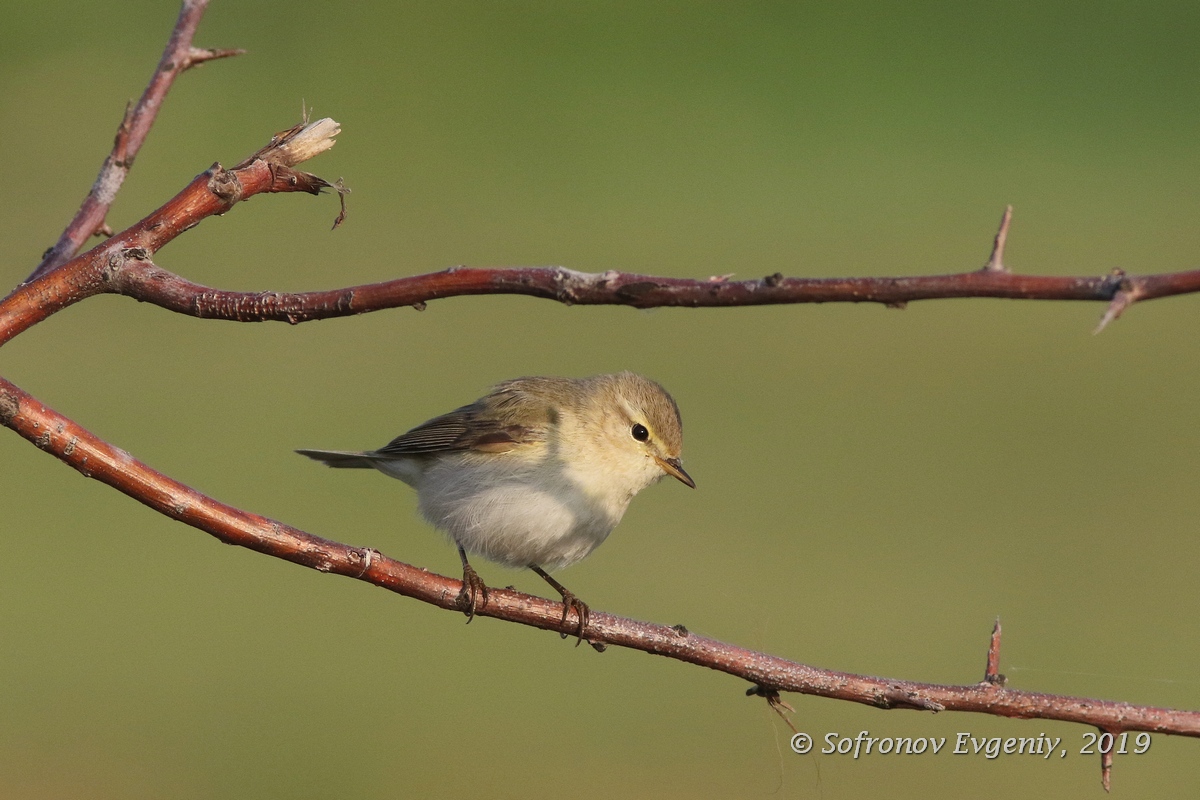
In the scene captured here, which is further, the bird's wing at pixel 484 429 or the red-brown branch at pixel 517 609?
the bird's wing at pixel 484 429

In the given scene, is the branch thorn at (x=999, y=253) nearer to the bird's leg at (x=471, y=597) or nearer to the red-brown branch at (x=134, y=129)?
the bird's leg at (x=471, y=597)

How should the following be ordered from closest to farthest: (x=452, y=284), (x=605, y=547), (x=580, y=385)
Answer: (x=452, y=284) < (x=580, y=385) < (x=605, y=547)

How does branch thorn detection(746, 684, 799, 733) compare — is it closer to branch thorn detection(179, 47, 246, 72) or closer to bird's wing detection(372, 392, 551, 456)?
bird's wing detection(372, 392, 551, 456)

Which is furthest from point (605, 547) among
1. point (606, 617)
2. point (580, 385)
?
point (606, 617)

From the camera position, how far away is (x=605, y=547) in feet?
35.0

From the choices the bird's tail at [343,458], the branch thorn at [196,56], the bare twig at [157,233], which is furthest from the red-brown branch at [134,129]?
the bird's tail at [343,458]

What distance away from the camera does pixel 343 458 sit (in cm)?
381

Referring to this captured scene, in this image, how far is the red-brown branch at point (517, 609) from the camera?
182 centimetres

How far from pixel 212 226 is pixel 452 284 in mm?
15383

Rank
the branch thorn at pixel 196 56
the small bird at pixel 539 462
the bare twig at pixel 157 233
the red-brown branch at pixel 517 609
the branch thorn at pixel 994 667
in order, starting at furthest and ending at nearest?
1. the small bird at pixel 539 462
2. the branch thorn at pixel 196 56
3. the branch thorn at pixel 994 667
4. the bare twig at pixel 157 233
5. the red-brown branch at pixel 517 609

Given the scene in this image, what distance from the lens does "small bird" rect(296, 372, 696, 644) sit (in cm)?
344

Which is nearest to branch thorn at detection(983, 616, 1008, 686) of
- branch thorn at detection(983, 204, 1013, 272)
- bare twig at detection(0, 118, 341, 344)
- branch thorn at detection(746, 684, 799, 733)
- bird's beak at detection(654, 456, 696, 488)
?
branch thorn at detection(746, 684, 799, 733)

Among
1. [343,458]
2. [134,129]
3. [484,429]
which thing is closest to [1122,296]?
[134,129]

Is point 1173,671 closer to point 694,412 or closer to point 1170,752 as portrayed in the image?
point 1170,752
